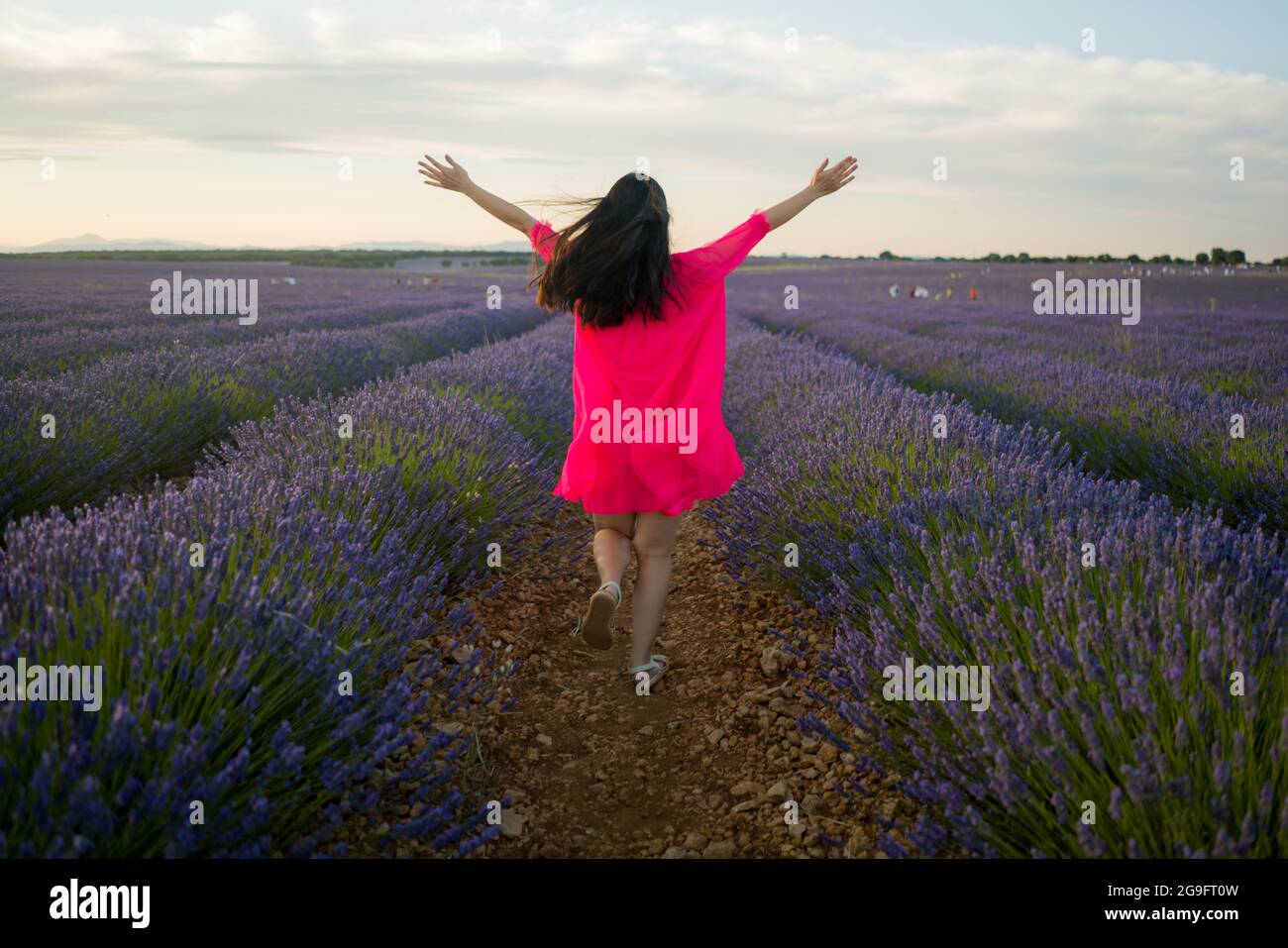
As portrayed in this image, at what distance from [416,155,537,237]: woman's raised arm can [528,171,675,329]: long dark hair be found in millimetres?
321

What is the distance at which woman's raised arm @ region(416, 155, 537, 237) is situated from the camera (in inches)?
114

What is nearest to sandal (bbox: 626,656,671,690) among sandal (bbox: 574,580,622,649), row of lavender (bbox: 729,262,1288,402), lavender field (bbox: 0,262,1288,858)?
sandal (bbox: 574,580,622,649)

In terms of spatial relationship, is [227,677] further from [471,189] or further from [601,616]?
[471,189]

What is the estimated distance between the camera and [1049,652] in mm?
1650

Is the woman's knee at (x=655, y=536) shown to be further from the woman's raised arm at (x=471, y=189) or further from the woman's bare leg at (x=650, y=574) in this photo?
the woman's raised arm at (x=471, y=189)

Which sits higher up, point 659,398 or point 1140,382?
point 1140,382

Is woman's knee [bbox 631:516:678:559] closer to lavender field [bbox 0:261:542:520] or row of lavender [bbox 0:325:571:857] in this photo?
row of lavender [bbox 0:325:571:857]

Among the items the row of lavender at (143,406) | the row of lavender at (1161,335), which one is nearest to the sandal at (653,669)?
the row of lavender at (143,406)

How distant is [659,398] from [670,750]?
1039mm

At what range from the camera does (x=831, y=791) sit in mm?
2203

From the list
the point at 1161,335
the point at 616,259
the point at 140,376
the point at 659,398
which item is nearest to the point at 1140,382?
the point at 659,398

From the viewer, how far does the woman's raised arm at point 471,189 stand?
2.89 m
